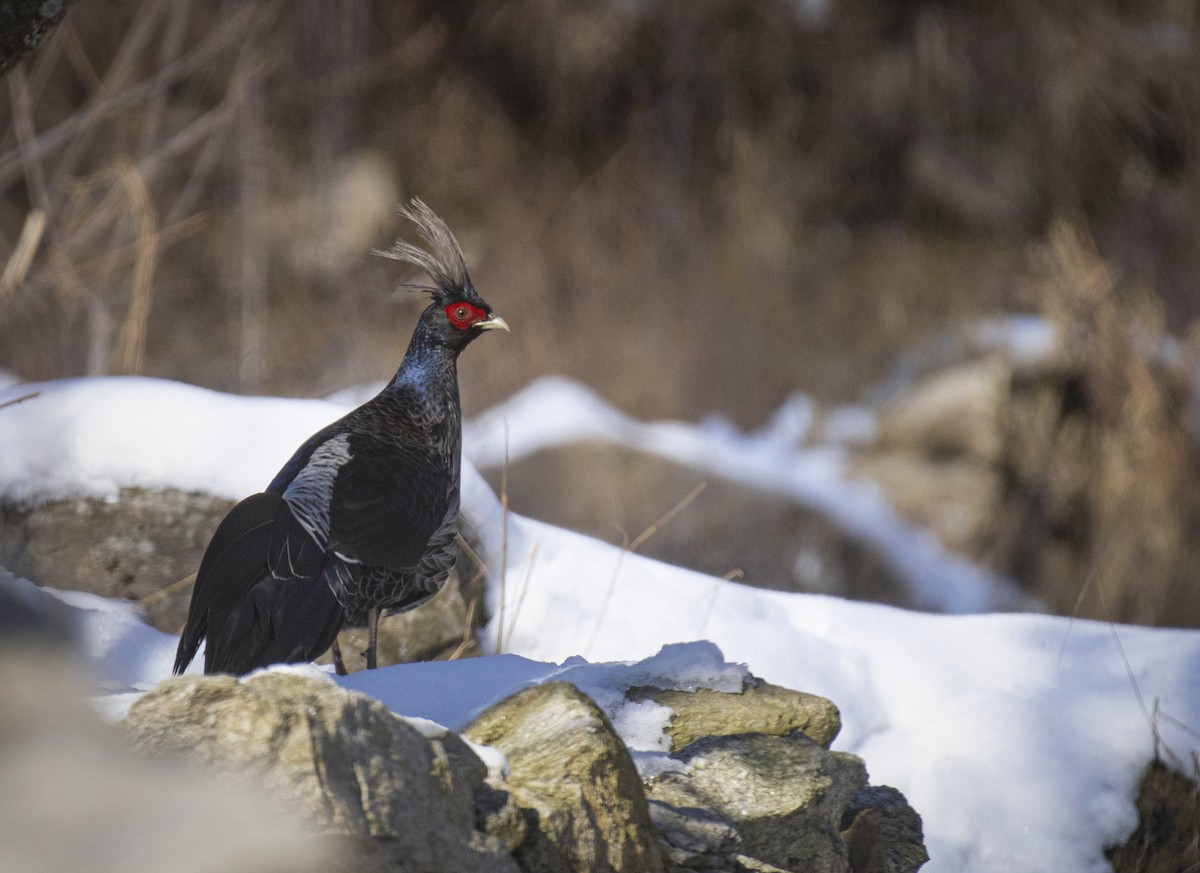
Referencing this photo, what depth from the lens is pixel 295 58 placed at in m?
9.09

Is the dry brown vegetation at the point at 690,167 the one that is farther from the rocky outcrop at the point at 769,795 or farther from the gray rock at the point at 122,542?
the rocky outcrop at the point at 769,795

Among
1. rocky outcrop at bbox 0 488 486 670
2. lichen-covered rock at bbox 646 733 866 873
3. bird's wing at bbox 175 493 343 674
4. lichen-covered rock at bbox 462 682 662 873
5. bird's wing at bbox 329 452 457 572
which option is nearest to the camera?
lichen-covered rock at bbox 462 682 662 873

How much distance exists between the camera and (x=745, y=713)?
2104 mm

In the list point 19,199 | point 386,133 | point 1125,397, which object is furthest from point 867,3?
point 19,199

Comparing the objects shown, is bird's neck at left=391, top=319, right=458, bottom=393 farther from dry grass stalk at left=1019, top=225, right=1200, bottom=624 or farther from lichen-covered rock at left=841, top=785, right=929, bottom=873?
dry grass stalk at left=1019, top=225, right=1200, bottom=624

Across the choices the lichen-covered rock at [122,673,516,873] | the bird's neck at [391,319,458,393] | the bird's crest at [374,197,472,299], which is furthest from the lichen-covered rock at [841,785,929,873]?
the bird's crest at [374,197,472,299]

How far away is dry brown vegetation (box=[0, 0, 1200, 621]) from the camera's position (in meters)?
8.77

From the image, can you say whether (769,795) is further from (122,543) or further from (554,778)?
(122,543)

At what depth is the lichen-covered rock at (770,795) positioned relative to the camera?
6.16ft

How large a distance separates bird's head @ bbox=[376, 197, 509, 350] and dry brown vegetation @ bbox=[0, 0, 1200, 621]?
5147 mm

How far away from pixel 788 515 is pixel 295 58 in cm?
571

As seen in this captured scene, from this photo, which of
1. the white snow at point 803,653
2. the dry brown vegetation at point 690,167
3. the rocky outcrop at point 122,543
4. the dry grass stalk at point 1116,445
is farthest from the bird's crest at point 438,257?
the dry brown vegetation at point 690,167

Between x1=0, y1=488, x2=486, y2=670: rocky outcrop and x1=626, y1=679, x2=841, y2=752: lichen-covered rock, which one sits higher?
x1=0, y1=488, x2=486, y2=670: rocky outcrop

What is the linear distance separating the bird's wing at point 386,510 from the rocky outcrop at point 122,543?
0.47 metres
